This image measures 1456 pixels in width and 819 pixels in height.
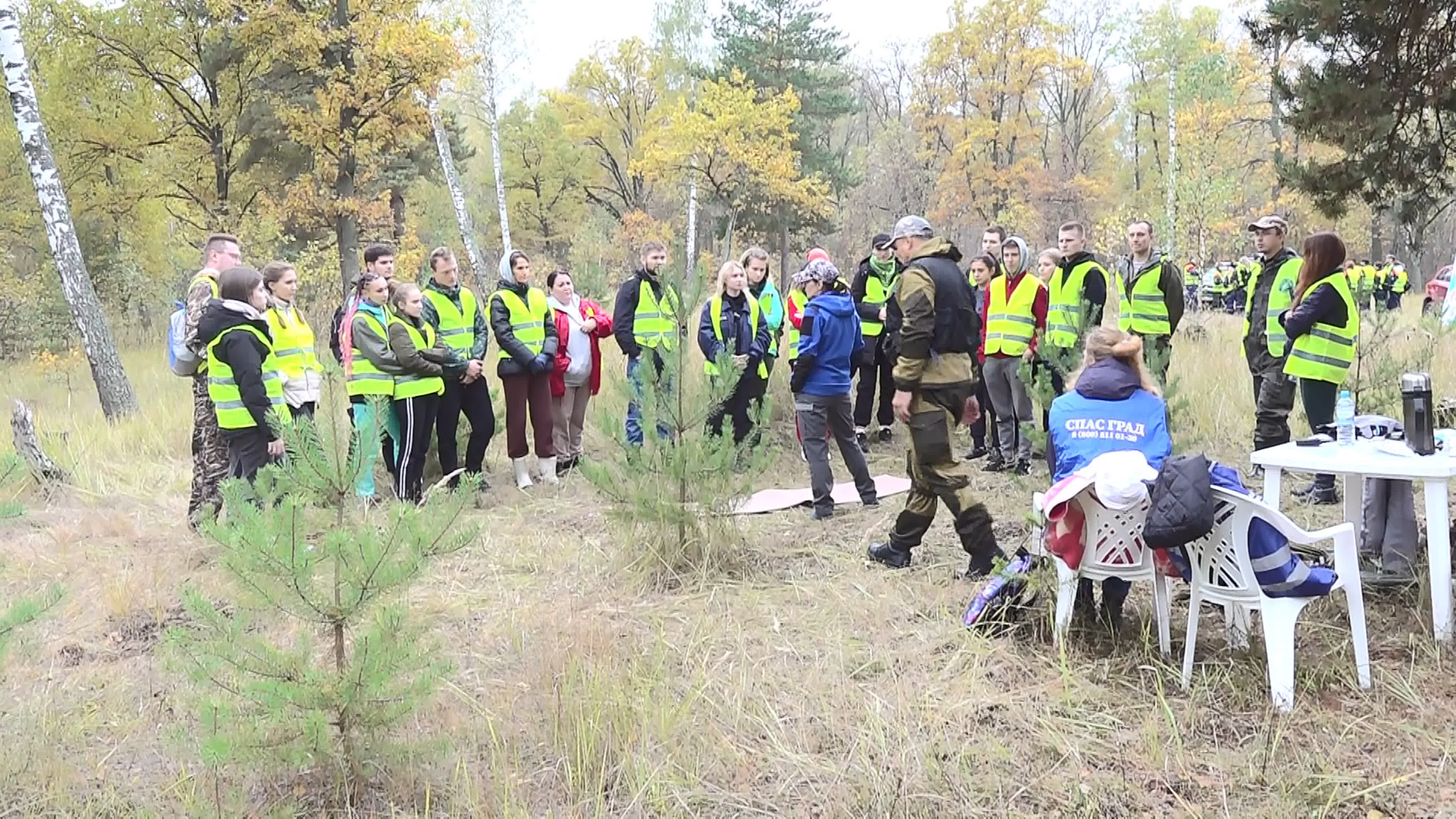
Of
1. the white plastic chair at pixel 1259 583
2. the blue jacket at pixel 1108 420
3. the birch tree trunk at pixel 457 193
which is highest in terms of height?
the birch tree trunk at pixel 457 193

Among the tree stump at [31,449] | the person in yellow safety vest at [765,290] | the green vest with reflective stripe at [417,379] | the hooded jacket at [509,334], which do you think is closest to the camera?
the green vest with reflective stripe at [417,379]

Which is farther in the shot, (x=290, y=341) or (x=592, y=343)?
(x=592, y=343)

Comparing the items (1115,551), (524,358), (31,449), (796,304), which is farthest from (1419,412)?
(31,449)

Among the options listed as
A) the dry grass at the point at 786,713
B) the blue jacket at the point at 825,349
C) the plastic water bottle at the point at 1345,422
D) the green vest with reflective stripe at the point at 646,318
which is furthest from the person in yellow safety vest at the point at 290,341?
the plastic water bottle at the point at 1345,422

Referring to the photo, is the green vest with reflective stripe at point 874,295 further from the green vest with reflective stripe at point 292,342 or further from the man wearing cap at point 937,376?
the green vest with reflective stripe at point 292,342

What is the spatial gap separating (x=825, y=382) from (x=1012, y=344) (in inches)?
68.5

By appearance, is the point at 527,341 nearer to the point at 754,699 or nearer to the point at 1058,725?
the point at 754,699

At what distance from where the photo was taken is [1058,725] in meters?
2.83

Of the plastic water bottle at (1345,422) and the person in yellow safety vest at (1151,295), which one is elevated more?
the person in yellow safety vest at (1151,295)

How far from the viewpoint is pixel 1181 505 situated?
2662mm

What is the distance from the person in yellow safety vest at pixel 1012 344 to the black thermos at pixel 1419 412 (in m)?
3.01

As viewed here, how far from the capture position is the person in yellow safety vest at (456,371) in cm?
605

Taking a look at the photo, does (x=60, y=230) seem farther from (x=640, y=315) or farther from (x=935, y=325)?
(x=935, y=325)

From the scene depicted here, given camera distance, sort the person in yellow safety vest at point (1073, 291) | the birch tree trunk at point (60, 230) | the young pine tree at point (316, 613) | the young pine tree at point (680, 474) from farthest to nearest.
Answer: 1. the birch tree trunk at point (60, 230)
2. the person in yellow safety vest at point (1073, 291)
3. the young pine tree at point (680, 474)
4. the young pine tree at point (316, 613)
